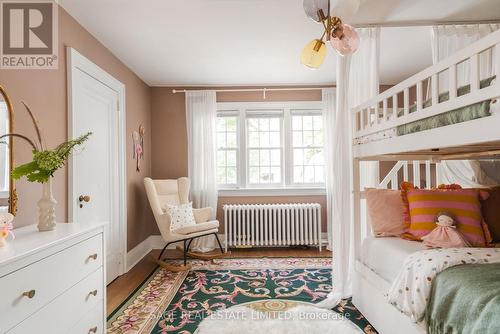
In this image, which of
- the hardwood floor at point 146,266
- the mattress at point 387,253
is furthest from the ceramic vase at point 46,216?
the mattress at point 387,253

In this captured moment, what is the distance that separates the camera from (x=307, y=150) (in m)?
4.54

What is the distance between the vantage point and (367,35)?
8.56 feet

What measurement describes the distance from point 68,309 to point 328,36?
6.43ft

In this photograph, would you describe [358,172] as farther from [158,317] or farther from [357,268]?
[158,317]

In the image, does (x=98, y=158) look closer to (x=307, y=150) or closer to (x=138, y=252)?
(x=138, y=252)

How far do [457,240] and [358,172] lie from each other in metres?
0.86

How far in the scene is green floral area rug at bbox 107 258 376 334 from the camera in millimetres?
2211

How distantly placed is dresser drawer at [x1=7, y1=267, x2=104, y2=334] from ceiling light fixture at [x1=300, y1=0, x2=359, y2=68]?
5.74 feet

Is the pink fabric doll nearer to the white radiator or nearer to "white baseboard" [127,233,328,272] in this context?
the white radiator

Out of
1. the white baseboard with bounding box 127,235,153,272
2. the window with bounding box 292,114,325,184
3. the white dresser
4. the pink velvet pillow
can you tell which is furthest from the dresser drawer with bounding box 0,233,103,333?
the window with bounding box 292,114,325,184

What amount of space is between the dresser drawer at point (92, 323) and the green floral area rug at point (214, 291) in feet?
1.11

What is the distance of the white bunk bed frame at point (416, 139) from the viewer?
121 cm

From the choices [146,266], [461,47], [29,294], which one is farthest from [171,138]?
[461,47]

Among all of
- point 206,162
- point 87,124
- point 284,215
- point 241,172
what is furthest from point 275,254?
point 87,124
